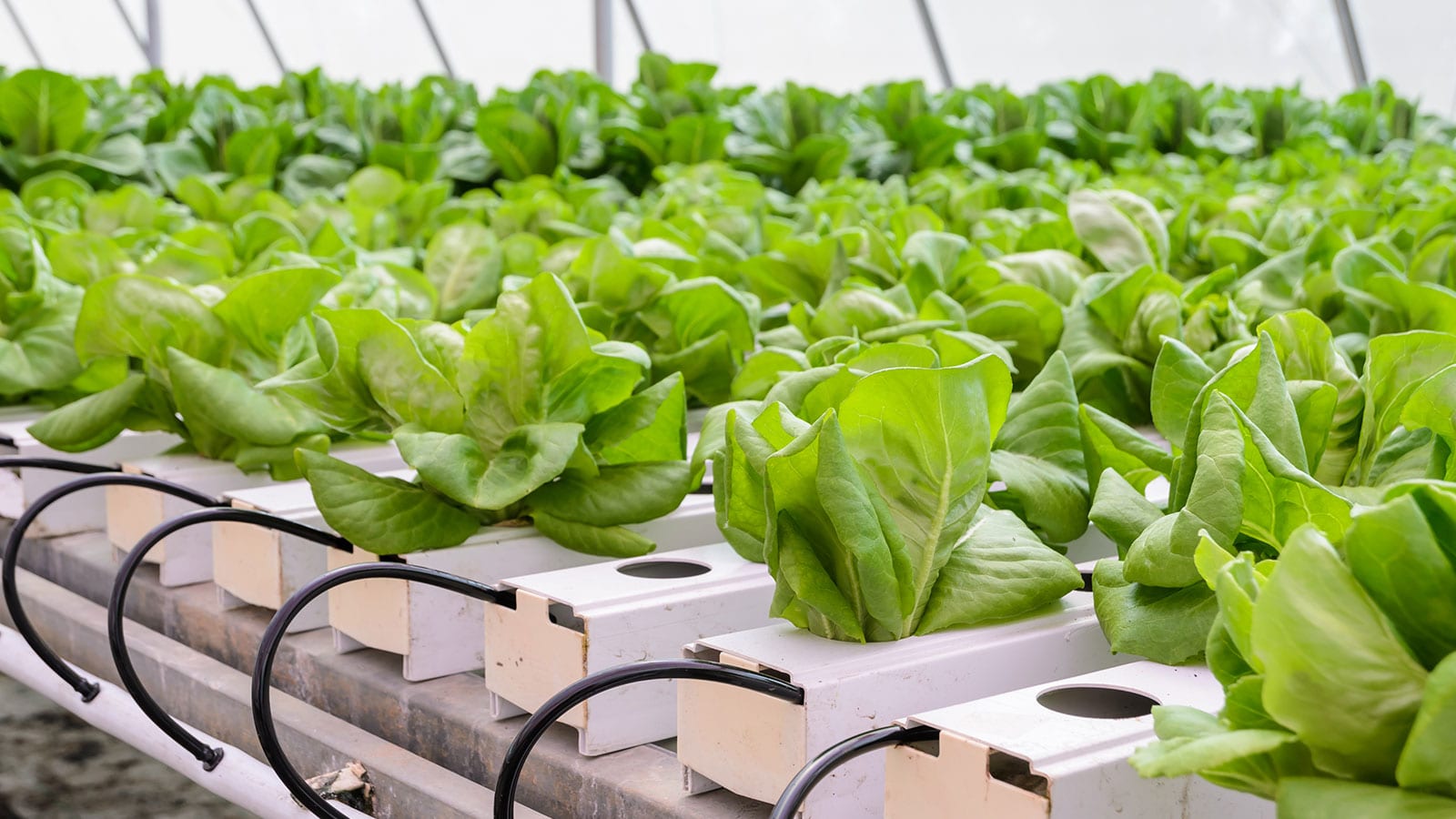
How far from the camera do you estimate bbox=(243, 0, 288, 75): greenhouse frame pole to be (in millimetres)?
11203

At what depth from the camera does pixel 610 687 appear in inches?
26.5

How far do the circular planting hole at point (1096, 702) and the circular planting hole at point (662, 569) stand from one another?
0.98 feet

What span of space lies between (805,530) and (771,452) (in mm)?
44

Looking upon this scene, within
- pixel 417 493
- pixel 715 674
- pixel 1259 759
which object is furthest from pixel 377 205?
pixel 1259 759

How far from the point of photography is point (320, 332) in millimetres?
993

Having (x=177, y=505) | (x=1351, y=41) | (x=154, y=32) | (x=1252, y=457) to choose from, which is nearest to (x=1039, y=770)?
(x=1252, y=457)

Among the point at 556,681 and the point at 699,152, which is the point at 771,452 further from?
the point at 699,152

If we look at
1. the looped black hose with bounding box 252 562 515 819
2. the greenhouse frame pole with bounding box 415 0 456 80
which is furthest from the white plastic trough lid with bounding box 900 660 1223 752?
the greenhouse frame pole with bounding box 415 0 456 80

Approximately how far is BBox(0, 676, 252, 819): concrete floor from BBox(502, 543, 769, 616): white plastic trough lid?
27.8 inches

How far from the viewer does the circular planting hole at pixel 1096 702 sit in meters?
0.68

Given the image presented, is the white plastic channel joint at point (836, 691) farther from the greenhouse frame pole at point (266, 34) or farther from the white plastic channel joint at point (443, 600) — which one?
the greenhouse frame pole at point (266, 34)

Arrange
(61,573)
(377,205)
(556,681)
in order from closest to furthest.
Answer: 1. (556,681)
2. (61,573)
3. (377,205)

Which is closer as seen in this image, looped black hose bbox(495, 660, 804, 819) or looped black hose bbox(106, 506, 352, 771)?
looped black hose bbox(495, 660, 804, 819)

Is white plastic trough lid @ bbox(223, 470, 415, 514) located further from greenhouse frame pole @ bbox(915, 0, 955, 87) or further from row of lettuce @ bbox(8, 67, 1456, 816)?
greenhouse frame pole @ bbox(915, 0, 955, 87)
